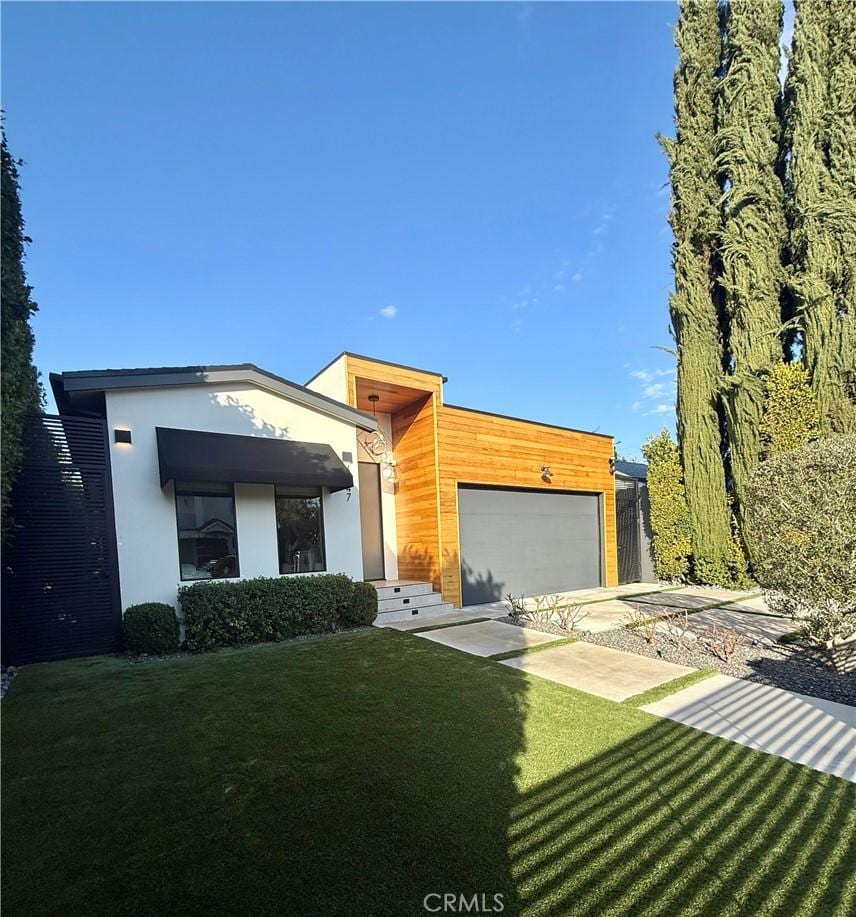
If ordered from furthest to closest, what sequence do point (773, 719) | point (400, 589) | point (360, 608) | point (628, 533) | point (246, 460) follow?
1. point (628, 533)
2. point (400, 589)
3. point (360, 608)
4. point (246, 460)
5. point (773, 719)

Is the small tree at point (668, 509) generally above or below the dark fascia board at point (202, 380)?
below

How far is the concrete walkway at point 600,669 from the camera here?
504 cm

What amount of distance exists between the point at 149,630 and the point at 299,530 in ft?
9.75

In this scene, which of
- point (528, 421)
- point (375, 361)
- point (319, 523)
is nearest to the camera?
point (319, 523)

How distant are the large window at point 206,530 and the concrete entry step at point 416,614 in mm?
2949

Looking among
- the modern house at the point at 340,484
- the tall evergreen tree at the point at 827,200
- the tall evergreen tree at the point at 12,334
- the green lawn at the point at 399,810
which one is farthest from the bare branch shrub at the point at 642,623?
the tall evergreen tree at the point at 12,334

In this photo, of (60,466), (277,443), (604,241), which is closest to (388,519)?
(277,443)

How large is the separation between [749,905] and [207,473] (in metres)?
7.33

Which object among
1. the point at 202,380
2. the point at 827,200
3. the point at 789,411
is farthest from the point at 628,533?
the point at 202,380

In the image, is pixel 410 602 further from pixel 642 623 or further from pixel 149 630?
pixel 149 630

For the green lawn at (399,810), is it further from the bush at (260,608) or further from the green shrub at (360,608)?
the green shrub at (360,608)

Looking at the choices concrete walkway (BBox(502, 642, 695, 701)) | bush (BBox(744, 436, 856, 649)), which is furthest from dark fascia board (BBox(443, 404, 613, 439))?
bush (BBox(744, 436, 856, 649))

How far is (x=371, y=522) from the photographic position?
11.4 meters

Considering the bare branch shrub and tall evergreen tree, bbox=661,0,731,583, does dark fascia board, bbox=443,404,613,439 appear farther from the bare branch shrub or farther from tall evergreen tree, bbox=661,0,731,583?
the bare branch shrub
